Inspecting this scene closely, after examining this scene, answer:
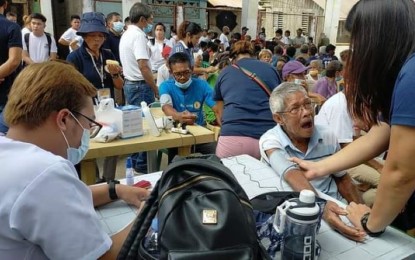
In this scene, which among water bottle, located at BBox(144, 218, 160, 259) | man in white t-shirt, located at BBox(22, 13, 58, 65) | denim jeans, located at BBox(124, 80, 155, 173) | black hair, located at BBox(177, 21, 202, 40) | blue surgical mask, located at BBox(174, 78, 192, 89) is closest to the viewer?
water bottle, located at BBox(144, 218, 160, 259)

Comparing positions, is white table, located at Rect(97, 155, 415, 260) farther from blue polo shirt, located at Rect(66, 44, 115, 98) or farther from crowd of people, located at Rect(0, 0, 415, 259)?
blue polo shirt, located at Rect(66, 44, 115, 98)

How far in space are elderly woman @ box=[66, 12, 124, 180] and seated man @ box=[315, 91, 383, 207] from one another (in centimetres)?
193

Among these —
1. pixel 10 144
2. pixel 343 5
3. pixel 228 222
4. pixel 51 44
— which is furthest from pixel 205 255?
pixel 343 5

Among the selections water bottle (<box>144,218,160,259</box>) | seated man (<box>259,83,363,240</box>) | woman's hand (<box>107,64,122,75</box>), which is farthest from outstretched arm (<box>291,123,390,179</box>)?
woman's hand (<box>107,64,122,75</box>)

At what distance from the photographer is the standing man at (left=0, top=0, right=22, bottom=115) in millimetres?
3330

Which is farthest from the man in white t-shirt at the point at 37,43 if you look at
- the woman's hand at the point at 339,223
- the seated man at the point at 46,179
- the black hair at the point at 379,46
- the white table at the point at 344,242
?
the black hair at the point at 379,46

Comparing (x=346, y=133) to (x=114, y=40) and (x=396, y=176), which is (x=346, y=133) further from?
(x=114, y=40)

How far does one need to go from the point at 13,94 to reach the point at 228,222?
2.68 ft

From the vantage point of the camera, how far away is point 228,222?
1021mm

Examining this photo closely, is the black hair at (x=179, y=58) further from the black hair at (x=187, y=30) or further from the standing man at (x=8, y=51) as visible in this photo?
the black hair at (x=187, y=30)

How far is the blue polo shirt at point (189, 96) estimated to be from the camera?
11.8ft

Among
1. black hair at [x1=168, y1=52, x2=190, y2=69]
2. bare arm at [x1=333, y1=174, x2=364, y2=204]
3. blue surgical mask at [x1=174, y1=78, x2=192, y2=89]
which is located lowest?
bare arm at [x1=333, y1=174, x2=364, y2=204]

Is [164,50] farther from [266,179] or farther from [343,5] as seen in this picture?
[343,5]

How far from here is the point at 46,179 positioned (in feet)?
3.28
